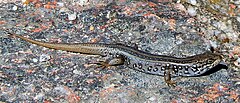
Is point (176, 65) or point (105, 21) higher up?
point (105, 21)

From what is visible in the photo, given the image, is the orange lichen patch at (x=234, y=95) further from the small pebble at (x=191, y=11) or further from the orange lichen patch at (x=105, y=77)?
the small pebble at (x=191, y=11)

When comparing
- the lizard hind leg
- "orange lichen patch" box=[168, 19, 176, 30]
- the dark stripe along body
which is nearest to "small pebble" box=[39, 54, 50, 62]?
the dark stripe along body

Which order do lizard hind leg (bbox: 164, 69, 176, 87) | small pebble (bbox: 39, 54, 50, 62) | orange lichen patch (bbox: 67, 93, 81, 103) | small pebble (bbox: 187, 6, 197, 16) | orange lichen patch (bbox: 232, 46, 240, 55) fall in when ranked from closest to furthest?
orange lichen patch (bbox: 67, 93, 81, 103)
lizard hind leg (bbox: 164, 69, 176, 87)
small pebble (bbox: 39, 54, 50, 62)
orange lichen patch (bbox: 232, 46, 240, 55)
small pebble (bbox: 187, 6, 197, 16)

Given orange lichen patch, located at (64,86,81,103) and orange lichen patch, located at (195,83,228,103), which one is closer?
orange lichen patch, located at (64,86,81,103)

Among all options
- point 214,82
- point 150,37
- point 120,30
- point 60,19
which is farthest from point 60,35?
point 214,82

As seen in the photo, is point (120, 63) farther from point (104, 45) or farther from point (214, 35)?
point (214, 35)

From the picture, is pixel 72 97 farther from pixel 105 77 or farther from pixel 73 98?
pixel 105 77

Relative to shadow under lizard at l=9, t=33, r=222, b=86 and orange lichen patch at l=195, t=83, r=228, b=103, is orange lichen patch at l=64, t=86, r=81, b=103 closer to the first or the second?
shadow under lizard at l=9, t=33, r=222, b=86

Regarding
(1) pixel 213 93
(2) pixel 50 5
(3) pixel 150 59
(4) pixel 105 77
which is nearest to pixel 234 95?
(1) pixel 213 93

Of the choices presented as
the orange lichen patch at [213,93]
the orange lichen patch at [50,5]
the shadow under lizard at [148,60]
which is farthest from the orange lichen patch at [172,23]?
the orange lichen patch at [50,5]
